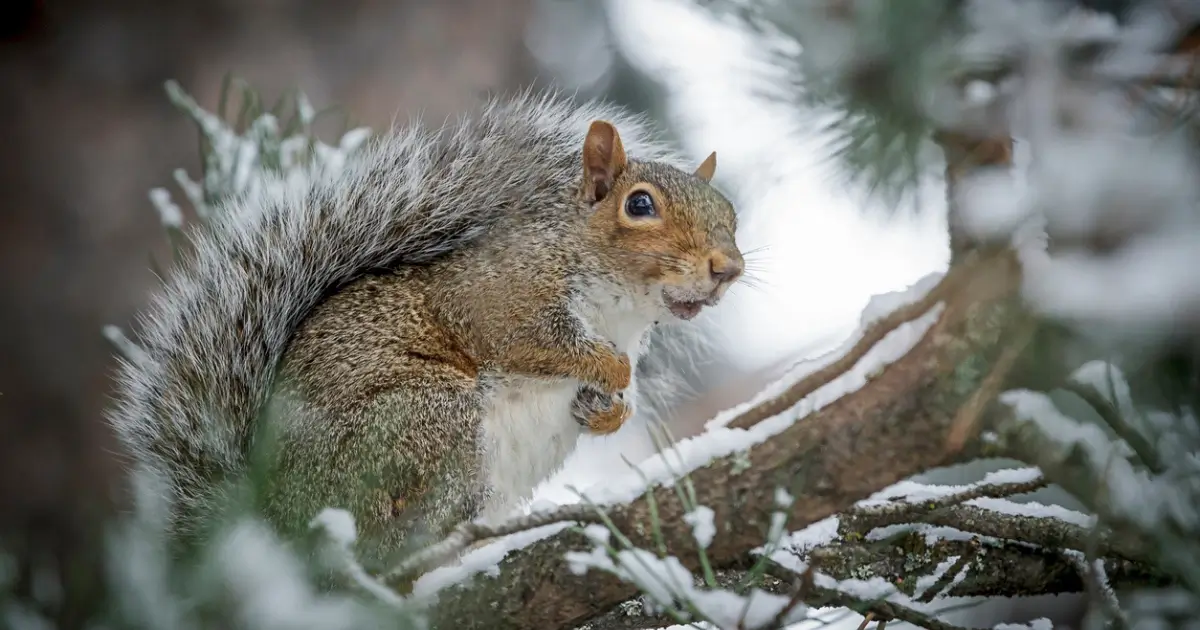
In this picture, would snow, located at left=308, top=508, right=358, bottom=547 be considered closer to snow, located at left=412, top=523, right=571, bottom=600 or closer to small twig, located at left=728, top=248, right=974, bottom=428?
snow, located at left=412, top=523, right=571, bottom=600

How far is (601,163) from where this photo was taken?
1.32 metres

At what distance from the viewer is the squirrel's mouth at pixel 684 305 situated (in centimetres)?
120

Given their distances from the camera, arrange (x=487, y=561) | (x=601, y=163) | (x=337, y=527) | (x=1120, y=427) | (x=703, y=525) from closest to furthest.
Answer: (x=1120, y=427) → (x=337, y=527) → (x=703, y=525) → (x=487, y=561) → (x=601, y=163)

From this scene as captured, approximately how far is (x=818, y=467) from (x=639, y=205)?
2.14 feet

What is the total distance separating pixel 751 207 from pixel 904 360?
331 millimetres

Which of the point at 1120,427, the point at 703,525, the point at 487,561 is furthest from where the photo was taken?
the point at 487,561

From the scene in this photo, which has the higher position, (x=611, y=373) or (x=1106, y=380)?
(x=1106, y=380)

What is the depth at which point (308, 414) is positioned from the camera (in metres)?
1.09

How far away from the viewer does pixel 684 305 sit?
1212mm

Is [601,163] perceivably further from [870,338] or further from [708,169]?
[870,338]

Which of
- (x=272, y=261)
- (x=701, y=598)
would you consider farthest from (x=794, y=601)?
(x=272, y=261)

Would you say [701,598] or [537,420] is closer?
[701,598]

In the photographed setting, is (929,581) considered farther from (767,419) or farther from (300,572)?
(300,572)

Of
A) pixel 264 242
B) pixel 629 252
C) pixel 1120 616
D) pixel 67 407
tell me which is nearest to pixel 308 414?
pixel 264 242
